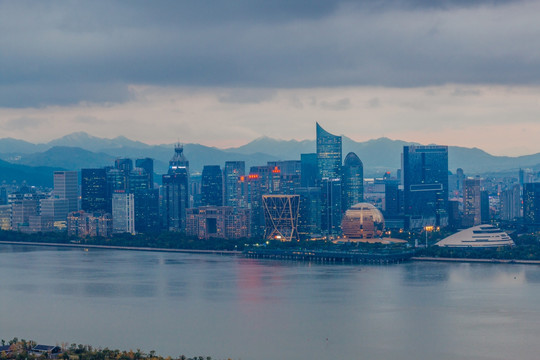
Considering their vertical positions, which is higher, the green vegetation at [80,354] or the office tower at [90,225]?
the office tower at [90,225]

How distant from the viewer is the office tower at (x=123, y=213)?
269ft

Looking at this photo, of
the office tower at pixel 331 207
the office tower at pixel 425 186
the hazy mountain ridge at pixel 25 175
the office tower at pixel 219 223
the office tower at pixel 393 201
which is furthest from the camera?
the hazy mountain ridge at pixel 25 175

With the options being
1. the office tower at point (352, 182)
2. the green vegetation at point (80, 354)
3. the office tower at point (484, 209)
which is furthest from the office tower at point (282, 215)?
the green vegetation at point (80, 354)

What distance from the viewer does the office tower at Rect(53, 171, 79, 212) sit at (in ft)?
297

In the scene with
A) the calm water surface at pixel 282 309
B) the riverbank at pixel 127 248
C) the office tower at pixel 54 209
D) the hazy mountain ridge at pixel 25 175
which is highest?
the hazy mountain ridge at pixel 25 175

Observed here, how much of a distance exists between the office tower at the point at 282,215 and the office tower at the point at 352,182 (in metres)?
15.8

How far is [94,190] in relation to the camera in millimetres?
88375

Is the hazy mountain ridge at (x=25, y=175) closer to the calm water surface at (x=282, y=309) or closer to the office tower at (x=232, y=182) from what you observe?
the office tower at (x=232, y=182)

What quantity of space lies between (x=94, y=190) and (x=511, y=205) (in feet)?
127

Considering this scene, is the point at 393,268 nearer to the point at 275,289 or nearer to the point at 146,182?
the point at 275,289

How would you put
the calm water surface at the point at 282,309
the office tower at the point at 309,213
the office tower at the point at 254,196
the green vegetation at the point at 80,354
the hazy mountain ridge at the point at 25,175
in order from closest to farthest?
the green vegetation at the point at 80,354
the calm water surface at the point at 282,309
the office tower at the point at 309,213
the office tower at the point at 254,196
the hazy mountain ridge at the point at 25,175

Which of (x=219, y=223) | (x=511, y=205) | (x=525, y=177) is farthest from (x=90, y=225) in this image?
(x=525, y=177)

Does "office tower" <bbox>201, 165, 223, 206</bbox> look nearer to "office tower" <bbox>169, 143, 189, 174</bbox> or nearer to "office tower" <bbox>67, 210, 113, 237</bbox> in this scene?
"office tower" <bbox>169, 143, 189, 174</bbox>

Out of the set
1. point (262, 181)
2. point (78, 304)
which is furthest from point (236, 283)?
point (262, 181)
